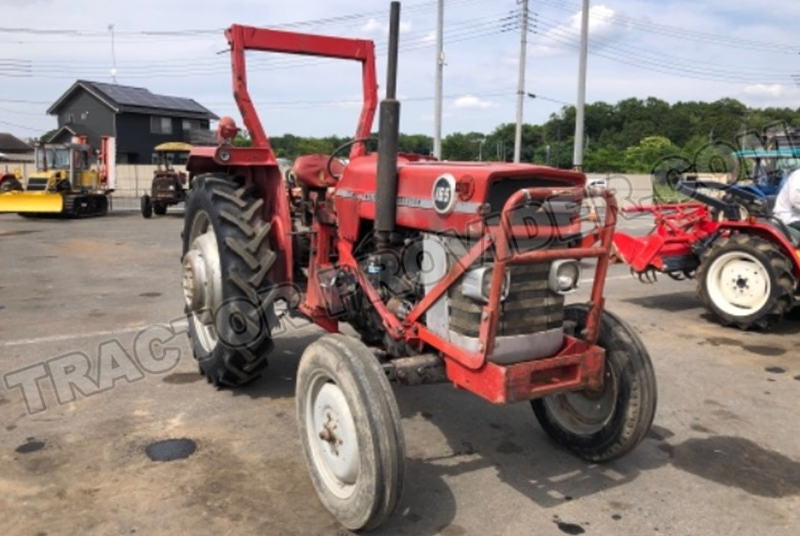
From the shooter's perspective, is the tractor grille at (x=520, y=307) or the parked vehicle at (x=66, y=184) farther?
the parked vehicle at (x=66, y=184)

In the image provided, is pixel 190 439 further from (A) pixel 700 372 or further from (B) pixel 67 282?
(B) pixel 67 282

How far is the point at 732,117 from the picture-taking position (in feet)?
140

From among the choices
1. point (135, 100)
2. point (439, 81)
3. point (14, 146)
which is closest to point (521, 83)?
point (439, 81)

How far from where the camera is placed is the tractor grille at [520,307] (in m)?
3.09

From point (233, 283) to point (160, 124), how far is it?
40.2 meters

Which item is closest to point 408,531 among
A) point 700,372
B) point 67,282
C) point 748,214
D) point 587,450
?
point 587,450

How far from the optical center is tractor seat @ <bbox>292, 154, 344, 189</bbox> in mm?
4578

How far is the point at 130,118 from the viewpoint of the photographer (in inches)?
1587

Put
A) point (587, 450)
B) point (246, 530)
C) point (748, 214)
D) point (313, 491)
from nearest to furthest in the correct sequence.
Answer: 1. point (246, 530)
2. point (313, 491)
3. point (587, 450)
4. point (748, 214)

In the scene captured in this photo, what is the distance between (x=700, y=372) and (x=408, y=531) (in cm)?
331

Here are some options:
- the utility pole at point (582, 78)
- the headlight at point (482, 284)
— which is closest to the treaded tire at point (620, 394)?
the headlight at point (482, 284)

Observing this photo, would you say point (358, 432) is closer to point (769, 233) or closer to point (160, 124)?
point (769, 233)

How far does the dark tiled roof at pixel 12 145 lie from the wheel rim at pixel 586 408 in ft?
227

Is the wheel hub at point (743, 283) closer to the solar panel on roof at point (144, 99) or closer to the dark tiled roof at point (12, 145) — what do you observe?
the solar panel on roof at point (144, 99)
